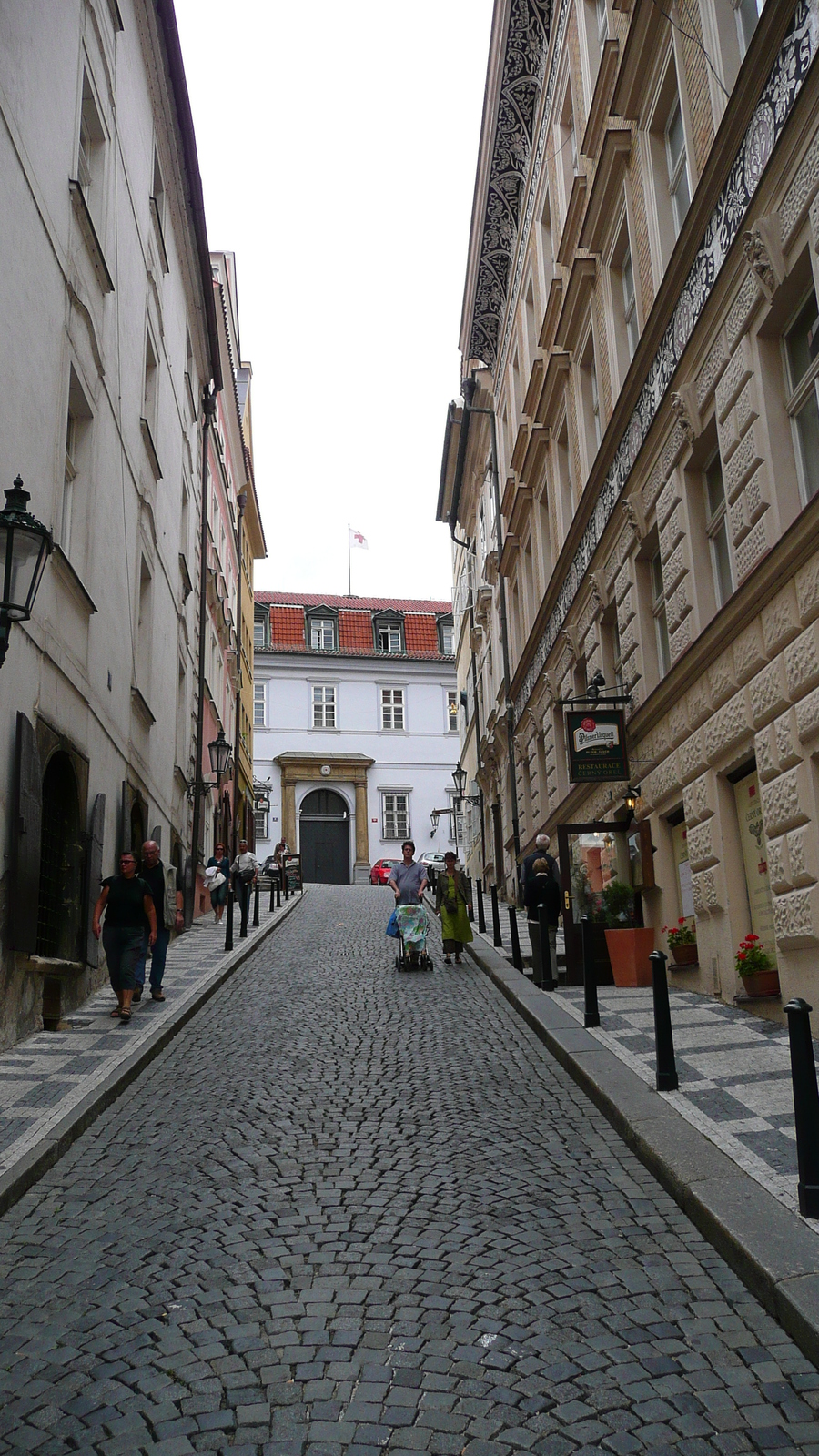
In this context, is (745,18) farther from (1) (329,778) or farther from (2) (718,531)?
(1) (329,778)

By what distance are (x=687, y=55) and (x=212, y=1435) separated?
12397 millimetres

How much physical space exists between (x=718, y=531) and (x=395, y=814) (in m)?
45.0

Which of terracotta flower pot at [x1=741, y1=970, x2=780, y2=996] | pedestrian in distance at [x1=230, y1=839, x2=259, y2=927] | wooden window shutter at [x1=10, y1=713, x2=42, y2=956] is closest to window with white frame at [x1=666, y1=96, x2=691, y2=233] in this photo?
terracotta flower pot at [x1=741, y1=970, x2=780, y2=996]

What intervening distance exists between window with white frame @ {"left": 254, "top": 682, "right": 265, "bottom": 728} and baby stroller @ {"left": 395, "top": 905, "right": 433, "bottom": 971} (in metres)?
40.6

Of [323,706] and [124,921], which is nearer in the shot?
[124,921]

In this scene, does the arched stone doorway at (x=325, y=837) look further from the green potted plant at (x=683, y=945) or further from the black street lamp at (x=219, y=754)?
the green potted plant at (x=683, y=945)

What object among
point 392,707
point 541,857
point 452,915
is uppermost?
point 392,707

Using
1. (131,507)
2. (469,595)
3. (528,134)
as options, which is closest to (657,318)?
(131,507)

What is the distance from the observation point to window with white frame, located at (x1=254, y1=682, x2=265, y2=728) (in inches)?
2206

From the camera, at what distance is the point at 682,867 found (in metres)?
12.5

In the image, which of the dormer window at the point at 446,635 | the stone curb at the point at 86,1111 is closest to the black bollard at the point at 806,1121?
the stone curb at the point at 86,1111

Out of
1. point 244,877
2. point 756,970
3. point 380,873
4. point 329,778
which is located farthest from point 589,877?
point 329,778

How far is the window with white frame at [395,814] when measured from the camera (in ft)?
183

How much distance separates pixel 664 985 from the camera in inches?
295
